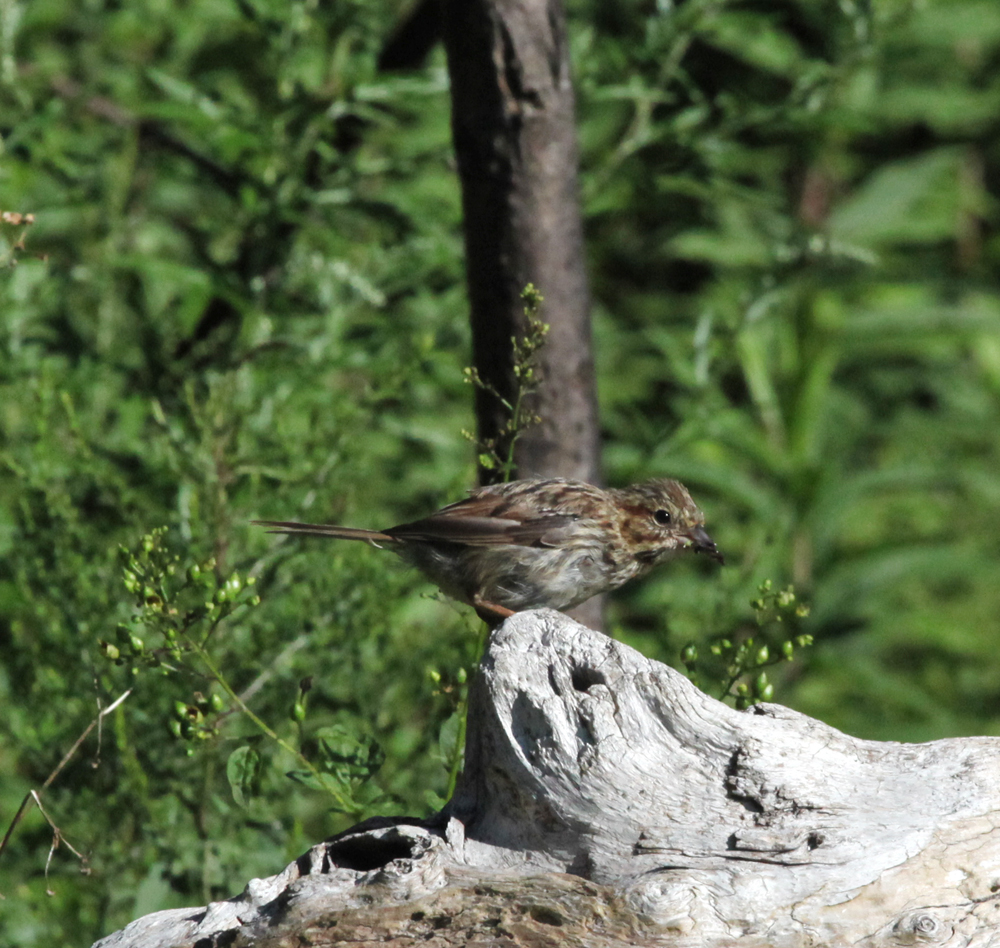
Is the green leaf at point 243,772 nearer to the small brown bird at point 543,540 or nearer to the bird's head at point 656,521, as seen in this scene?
the small brown bird at point 543,540

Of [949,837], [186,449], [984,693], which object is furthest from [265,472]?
[984,693]

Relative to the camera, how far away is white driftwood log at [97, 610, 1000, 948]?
95.8 inches

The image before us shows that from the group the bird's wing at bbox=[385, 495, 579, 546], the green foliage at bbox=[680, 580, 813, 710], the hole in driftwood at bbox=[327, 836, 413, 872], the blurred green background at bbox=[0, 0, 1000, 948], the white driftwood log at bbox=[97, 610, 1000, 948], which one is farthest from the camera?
the bird's wing at bbox=[385, 495, 579, 546]

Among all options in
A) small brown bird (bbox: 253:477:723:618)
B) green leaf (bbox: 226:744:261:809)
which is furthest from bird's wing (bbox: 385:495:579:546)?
green leaf (bbox: 226:744:261:809)

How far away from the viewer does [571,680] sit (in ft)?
8.85

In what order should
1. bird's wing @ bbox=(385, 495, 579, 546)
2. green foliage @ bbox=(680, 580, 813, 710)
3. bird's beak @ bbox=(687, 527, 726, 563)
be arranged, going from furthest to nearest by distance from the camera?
bird's beak @ bbox=(687, 527, 726, 563) → bird's wing @ bbox=(385, 495, 579, 546) → green foliage @ bbox=(680, 580, 813, 710)

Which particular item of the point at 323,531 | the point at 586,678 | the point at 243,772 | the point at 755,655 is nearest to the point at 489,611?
the point at 323,531

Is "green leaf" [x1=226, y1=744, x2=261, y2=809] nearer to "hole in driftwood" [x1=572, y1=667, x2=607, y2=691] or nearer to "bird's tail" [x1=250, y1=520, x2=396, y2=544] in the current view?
"hole in driftwood" [x1=572, y1=667, x2=607, y2=691]

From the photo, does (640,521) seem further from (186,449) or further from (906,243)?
(906,243)

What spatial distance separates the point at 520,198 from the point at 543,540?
0.99 meters

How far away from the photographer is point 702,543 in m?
4.16

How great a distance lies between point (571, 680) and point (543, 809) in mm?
258

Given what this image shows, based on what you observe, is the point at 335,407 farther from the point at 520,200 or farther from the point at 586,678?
the point at 586,678

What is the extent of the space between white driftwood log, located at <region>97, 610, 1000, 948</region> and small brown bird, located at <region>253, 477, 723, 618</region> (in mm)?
1016
